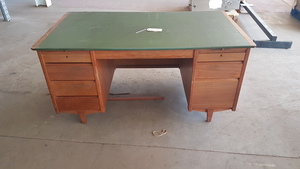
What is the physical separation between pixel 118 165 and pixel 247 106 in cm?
128

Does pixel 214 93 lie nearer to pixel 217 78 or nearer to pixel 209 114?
pixel 217 78

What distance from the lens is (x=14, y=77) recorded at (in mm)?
2564

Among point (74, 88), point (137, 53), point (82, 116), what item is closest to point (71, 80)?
point (74, 88)

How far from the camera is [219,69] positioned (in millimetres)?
1572

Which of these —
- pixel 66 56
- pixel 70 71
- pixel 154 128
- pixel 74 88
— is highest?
pixel 66 56

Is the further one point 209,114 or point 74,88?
point 209,114

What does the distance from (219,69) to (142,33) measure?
610 millimetres

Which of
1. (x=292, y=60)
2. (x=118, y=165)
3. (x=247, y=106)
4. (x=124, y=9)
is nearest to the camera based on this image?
(x=118, y=165)

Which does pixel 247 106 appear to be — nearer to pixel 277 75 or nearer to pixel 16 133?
pixel 277 75

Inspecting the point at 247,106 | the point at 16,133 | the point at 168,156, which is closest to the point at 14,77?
the point at 16,133

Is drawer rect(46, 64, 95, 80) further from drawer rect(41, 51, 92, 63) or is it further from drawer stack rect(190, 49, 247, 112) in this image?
drawer stack rect(190, 49, 247, 112)

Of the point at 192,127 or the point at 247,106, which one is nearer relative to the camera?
the point at 192,127

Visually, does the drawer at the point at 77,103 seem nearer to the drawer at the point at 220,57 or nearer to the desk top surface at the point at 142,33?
the desk top surface at the point at 142,33

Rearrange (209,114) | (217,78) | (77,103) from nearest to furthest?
(217,78) < (77,103) < (209,114)
